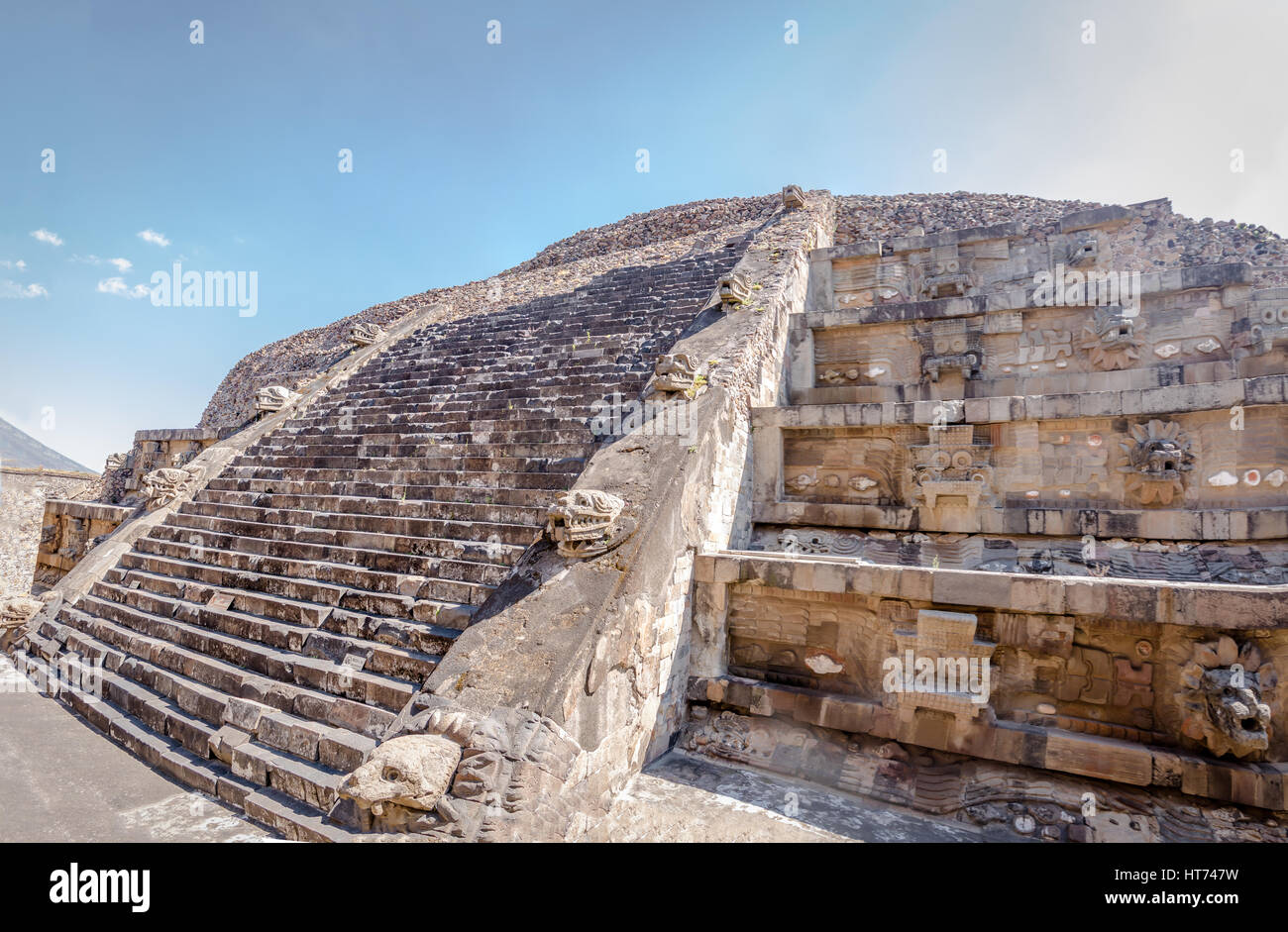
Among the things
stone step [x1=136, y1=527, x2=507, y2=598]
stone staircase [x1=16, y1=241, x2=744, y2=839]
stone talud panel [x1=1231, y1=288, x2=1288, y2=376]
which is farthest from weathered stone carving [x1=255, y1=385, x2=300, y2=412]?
stone talud panel [x1=1231, y1=288, x2=1288, y2=376]

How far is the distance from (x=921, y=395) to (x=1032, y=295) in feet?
6.83

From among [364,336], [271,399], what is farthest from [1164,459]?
[364,336]

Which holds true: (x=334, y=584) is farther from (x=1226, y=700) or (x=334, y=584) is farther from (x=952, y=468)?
(x=1226, y=700)

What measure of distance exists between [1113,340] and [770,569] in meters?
6.48

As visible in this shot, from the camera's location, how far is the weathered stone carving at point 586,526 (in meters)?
4.71

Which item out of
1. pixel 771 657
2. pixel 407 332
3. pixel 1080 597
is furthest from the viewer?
pixel 407 332

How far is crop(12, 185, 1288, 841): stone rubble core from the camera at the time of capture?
152 inches

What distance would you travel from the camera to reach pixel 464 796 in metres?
3.30

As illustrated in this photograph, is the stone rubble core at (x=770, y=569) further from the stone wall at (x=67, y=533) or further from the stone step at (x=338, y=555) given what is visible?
the stone wall at (x=67, y=533)

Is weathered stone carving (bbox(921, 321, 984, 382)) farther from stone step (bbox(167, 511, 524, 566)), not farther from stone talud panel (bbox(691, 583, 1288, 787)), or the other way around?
stone step (bbox(167, 511, 524, 566))

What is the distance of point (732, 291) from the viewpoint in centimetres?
866

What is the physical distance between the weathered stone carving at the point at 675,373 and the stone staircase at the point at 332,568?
1.07 m
